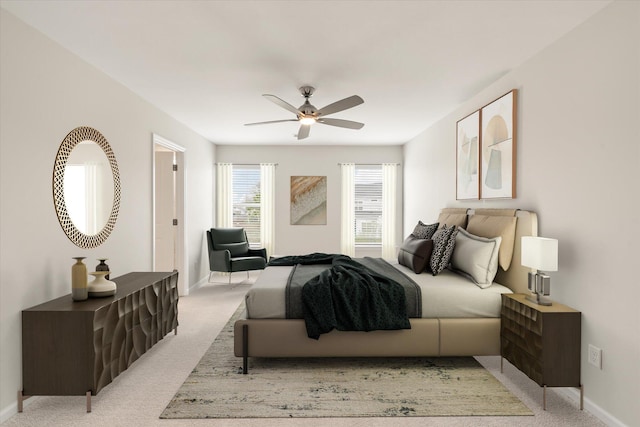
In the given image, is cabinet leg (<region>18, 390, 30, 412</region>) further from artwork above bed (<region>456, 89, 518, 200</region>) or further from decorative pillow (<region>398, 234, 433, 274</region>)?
artwork above bed (<region>456, 89, 518, 200</region>)

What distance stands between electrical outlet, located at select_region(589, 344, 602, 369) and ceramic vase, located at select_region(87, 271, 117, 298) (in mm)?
3316

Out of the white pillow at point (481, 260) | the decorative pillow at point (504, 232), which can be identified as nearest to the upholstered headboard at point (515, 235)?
the decorative pillow at point (504, 232)

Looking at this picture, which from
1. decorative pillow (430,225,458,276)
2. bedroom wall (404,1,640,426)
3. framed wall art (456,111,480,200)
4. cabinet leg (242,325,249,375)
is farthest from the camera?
framed wall art (456,111,480,200)

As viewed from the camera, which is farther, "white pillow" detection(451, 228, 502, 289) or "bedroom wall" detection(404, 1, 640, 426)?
"white pillow" detection(451, 228, 502, 289)

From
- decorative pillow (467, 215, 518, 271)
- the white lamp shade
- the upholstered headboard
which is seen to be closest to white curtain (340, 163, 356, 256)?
the upholstered headboard

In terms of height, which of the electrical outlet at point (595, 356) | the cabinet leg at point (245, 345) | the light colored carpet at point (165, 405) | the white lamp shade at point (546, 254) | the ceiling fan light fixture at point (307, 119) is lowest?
the light colored carpet at point (165, 405)

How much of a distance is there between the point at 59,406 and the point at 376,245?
564 cm

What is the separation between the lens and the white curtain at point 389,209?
7152mm

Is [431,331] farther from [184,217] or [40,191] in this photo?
[184,217]

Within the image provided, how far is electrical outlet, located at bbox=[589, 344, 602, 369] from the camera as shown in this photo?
2309mm

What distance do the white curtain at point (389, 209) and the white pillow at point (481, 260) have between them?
377 centimetres

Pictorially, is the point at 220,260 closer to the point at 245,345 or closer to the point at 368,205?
the point at 368,205

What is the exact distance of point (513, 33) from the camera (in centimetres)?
258

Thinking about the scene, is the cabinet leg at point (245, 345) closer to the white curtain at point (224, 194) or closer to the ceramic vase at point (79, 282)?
the ceramic vase at point (79, 282)
